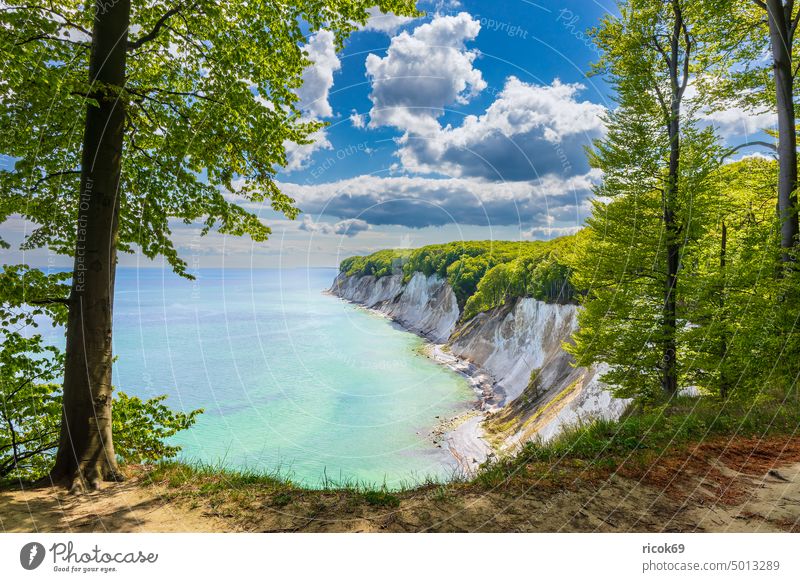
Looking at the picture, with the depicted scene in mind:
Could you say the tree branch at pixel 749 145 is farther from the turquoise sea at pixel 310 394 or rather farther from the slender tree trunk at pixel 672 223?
the turquoise sea at pixel 310 394

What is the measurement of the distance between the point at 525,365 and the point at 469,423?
11.7m

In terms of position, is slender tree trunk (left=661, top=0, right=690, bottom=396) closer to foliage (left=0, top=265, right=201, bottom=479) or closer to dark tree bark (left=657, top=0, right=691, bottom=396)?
dark tree bark (left=657, top=0, right=691, bottom=396)

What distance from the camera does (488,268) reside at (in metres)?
69.9

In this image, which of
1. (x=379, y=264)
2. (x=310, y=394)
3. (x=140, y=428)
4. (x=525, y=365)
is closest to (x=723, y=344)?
(x=140, y=428)

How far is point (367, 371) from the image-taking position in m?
64.1

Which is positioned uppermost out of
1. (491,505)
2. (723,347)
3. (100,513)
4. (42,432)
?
(723,347)

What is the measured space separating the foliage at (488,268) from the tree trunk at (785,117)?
24.1ft

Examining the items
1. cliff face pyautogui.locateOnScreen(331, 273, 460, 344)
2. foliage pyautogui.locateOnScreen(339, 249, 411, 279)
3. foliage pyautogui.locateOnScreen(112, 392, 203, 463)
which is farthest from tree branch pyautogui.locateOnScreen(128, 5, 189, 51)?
foliage pyautogui.locateOnScreen(339, 249, 411, 279)

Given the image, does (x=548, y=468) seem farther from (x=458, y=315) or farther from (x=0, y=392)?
(x=458, y=315)

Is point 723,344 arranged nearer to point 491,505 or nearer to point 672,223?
point 672,223

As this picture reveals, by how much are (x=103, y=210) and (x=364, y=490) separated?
6.29 m

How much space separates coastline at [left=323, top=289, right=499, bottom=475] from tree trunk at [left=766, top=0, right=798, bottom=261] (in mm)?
13657

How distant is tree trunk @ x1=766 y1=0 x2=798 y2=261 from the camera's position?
1053cm

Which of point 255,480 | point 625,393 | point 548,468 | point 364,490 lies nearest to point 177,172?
point 255,480
